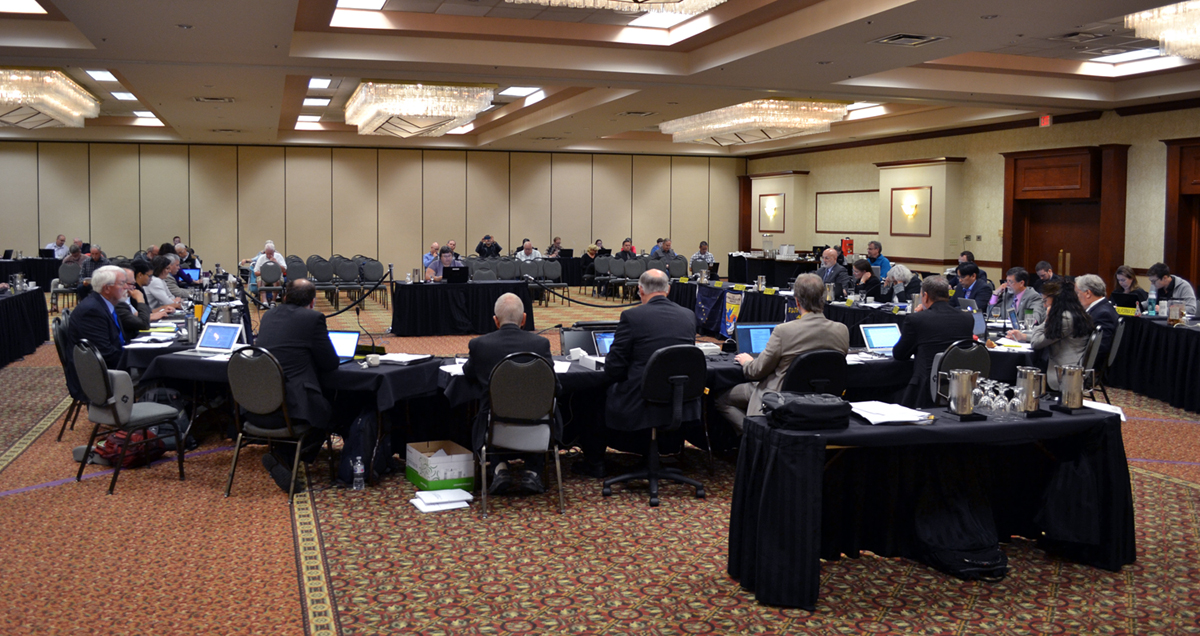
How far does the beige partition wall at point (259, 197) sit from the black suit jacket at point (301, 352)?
17.4 m

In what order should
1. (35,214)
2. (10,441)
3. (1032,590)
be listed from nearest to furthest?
(1032,590) → (10,441) → (35,214)

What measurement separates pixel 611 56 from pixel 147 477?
22.5 ft

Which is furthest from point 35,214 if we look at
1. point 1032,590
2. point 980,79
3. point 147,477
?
point 1032,590

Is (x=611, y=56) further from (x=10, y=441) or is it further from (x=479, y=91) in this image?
(x=10, y=441)

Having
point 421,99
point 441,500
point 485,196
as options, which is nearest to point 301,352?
point 441,500

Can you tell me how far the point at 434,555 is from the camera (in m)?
4.32

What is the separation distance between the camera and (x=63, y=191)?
20281mm

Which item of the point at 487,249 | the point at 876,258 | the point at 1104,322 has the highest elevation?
the point at 487,249

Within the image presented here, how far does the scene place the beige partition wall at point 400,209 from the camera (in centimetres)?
2214

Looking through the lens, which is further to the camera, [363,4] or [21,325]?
[21,325]

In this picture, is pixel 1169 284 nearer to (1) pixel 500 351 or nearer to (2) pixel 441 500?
(1) pixel 500 351

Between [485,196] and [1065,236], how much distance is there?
43.8ft

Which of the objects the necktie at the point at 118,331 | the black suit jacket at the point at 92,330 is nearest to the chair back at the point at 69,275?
the necktie at the point at 118,331

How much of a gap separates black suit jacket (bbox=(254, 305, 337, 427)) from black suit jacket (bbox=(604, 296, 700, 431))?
5.41 feet
